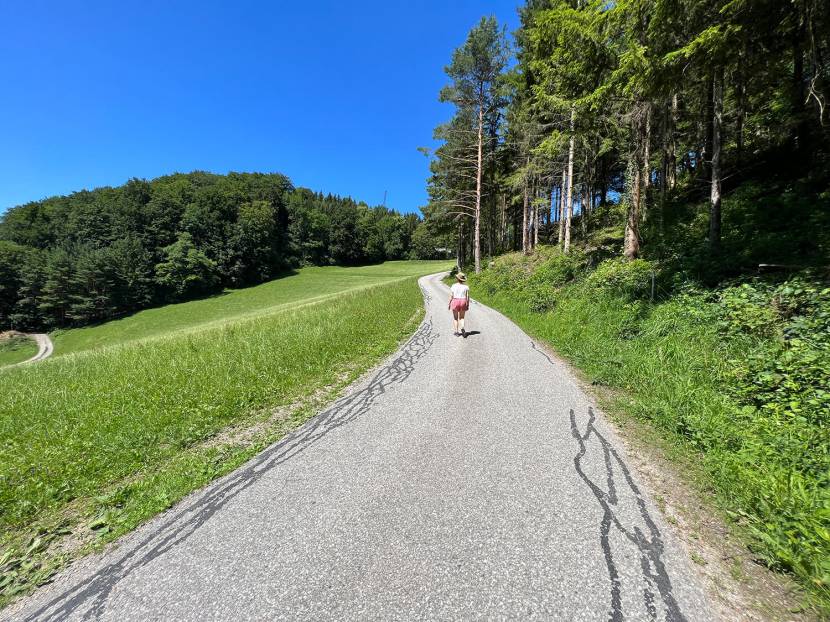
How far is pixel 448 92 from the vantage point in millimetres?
20875

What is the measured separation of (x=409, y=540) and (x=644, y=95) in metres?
9.32

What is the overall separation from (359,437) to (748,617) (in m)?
3.49

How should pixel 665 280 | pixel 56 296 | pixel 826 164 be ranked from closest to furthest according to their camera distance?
pixel 665 280 < pixel 826 164 < pixel 56 296

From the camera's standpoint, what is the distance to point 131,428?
4.34 meters

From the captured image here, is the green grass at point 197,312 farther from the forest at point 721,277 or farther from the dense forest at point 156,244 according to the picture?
the forest at point 721,277

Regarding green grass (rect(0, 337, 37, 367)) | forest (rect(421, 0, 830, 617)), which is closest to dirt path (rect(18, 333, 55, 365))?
green grass (rect(0, 337, 37, 367))

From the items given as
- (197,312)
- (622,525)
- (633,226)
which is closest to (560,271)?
(633,226)

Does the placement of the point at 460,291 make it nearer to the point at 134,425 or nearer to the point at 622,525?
the point at 622,525

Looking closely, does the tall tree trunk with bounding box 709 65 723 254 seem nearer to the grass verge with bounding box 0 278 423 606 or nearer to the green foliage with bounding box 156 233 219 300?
the grass verge with bounding box 0 278 423 606

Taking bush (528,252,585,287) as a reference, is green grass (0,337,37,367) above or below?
below

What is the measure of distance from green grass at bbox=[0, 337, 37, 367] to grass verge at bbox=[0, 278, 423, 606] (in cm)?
4098

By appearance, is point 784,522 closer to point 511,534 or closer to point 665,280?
point 511,534

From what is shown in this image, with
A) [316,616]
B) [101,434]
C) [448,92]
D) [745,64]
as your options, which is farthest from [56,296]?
[745,64]

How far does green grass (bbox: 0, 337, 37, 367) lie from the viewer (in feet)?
111
